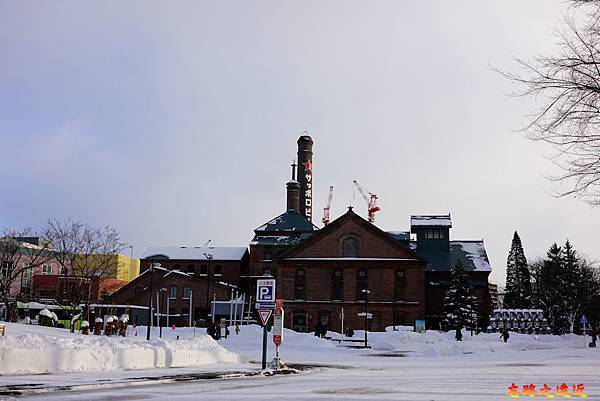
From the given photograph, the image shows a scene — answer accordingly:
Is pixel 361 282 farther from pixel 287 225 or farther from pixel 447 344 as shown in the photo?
pixel 447 344

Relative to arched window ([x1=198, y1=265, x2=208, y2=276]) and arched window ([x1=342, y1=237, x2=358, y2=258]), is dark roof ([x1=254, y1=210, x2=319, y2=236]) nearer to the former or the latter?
arched window ([x1=198, y1=265, x2=208, y2=276])

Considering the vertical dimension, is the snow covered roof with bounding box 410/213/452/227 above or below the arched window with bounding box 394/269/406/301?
above

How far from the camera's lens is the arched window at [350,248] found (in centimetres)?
6532

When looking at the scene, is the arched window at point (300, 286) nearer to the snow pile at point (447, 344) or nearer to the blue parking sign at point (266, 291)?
the snow pile at point (447, 344)

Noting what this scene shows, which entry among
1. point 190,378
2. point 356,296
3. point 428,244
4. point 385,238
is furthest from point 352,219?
point 190,378

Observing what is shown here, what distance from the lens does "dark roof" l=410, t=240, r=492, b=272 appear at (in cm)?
7100

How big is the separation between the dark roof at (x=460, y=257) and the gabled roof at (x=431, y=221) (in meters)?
3.00

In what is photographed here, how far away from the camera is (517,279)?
324ft

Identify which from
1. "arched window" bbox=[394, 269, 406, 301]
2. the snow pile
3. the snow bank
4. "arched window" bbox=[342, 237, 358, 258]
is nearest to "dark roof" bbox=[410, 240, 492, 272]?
Answer: "arched window" bbox=[394, 269, 406, 301]

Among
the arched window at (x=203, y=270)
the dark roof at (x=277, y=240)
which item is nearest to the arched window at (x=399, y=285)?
the dark roof at (x=277, y=240)

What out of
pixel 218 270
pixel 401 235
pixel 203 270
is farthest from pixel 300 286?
pixel 203 270

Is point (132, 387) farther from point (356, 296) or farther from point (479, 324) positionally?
point (479, 324)

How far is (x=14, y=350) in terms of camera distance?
49.8 feet

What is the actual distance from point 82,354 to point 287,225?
68.0 m
